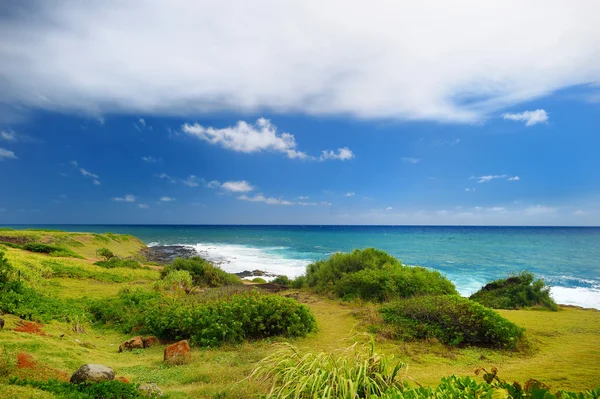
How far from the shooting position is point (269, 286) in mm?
20047

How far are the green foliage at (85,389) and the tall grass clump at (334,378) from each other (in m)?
1.90

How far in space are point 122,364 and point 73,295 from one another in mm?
8098

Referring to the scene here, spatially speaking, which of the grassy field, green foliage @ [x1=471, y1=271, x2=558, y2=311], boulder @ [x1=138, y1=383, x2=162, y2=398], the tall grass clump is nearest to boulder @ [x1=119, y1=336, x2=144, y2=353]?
the grassy field

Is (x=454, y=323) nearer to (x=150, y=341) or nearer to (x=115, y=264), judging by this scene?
(x=150, y=341)

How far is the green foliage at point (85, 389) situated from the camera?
15.3ft

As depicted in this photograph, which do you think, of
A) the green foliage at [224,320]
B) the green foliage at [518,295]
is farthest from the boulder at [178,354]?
the green foliage at [518,295]

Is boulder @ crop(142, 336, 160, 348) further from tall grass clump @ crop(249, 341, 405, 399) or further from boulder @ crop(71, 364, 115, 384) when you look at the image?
tall grass clump @ crop(249, 341, 405, 399)

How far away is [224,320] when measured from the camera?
30.7ft

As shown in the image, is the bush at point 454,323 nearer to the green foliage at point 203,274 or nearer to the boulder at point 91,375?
the boulder at point 91,375

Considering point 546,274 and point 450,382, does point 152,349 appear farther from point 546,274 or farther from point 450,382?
point 546,274

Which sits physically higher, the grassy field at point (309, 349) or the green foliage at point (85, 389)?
the green foliage at point (85, 389)

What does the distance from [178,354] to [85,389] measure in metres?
2.75

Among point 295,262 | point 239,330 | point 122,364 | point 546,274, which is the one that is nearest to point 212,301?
point 239,330

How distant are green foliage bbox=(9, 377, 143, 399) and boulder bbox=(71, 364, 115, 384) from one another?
145 mm
